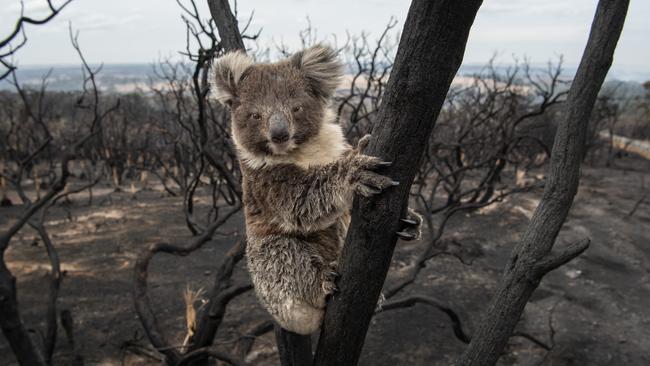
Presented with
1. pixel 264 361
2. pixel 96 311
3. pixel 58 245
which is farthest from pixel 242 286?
pixel 58 245

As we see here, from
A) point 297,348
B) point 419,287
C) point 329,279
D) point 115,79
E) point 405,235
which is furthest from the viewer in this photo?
point 115,79

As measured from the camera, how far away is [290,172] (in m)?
2.56

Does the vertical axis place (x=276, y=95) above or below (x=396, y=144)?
above

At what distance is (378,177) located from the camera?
1754 mm

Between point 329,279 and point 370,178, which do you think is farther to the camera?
point 329,279

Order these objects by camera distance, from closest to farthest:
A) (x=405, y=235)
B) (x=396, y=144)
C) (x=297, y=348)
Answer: (x=396, y=144), (x=405, y=235), (x=297, y=348)

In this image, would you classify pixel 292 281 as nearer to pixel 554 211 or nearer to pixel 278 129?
pixel 278 129

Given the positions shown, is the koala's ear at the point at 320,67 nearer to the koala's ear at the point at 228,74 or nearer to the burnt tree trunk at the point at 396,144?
the koala's ear at the point at 228,74

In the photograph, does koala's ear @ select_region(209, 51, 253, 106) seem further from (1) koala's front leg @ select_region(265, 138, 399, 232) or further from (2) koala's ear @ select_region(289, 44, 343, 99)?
(1) koala's front leg @ select_region(265, 138, 399, 232)

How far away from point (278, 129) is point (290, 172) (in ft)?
0.83

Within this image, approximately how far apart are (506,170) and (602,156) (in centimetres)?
714

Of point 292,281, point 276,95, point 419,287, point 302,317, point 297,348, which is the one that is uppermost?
point 276,95

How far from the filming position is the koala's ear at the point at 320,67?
9.40ft

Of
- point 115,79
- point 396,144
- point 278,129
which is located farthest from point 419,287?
Answer: point 115,79
